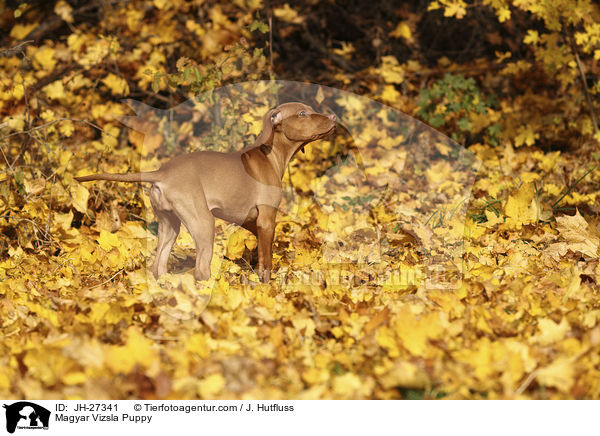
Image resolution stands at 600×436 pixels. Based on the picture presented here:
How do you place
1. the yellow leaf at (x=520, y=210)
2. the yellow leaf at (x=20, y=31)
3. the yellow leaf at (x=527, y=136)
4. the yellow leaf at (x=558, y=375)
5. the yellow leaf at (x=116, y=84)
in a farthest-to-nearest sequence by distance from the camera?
the yellow leaf at (x=20, y=31) < the yellow leaf at (x=116, y=84) < the yellow leaf at (x=527, y=136) < the yellow leaf at (x=520, y=210) < the yellow leaf at (x=558, y=375)

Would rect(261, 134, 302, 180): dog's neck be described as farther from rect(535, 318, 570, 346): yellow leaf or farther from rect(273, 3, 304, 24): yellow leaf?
rect(273, 3, 304, 24): yellow leaf

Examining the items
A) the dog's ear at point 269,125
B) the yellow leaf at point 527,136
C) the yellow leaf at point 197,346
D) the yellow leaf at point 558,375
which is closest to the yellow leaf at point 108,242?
the dog's ear at point 269,125

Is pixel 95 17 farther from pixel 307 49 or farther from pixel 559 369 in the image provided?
pixel 559 369

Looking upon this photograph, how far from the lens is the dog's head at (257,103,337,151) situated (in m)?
3.05

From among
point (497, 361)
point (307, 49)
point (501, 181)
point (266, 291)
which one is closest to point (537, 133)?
point (501, 181)

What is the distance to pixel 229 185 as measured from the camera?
3014 mm

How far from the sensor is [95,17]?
23.6ft

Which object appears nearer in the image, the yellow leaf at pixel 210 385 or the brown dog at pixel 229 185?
the yellow leaf at pixel 210 385

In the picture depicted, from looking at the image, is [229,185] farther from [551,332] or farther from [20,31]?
[20,31]

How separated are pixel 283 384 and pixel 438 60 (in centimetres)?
572

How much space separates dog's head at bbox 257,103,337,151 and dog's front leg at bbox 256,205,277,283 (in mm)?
353
